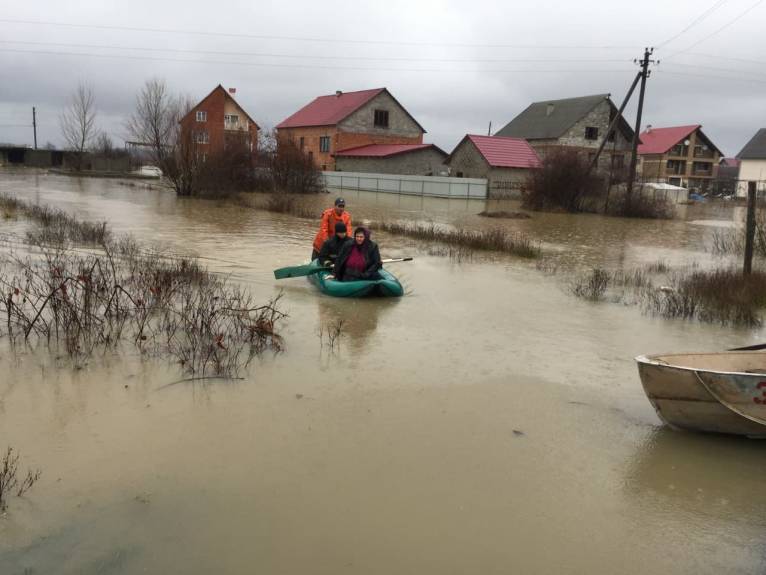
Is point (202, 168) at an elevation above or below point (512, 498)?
above

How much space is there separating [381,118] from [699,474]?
52274mm

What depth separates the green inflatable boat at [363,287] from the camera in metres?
10.2

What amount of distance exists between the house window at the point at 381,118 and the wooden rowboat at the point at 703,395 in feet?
168

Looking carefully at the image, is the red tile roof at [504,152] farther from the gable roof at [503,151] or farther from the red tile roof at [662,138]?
the red tile roof at [662,138]

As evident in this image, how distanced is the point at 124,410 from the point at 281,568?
8.60 ft

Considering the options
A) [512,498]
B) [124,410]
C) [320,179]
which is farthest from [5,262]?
[320,179]

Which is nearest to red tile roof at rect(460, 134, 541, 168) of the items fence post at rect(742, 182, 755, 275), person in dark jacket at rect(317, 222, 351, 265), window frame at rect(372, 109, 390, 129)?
window frame at rect(372, 109, 390, 129)

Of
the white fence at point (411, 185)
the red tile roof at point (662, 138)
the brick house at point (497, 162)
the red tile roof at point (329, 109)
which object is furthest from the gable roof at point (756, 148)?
the red tile roof at point (329, 109)

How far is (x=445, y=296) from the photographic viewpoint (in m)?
11.2

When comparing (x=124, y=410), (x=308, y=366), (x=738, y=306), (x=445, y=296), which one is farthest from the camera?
(x=445, y=296)

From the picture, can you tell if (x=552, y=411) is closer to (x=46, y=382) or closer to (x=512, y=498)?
(x=512, y=498)

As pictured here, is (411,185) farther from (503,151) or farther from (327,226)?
(327,226)

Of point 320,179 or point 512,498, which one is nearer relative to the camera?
point 512,498

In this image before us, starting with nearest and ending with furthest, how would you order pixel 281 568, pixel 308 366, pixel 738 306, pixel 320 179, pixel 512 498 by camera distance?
pixel 281 568, pixel 512 498, pixel 308 366, pixel 738 306, pixel 320 179
